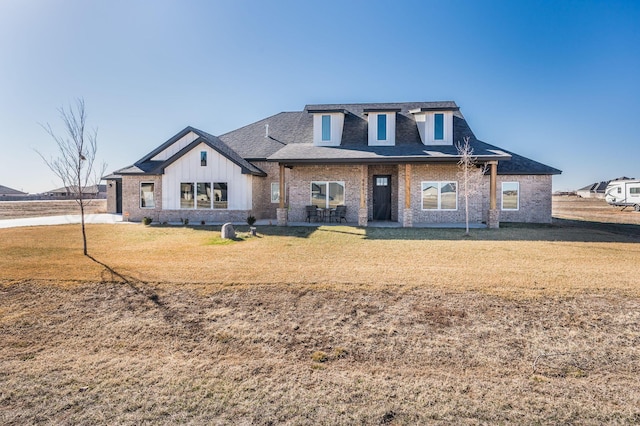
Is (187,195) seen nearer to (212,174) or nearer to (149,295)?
(212,174)

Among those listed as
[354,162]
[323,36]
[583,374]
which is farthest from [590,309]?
[323,36]

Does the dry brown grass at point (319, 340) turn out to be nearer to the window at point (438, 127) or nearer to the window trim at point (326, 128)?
the window at point (438, 127)

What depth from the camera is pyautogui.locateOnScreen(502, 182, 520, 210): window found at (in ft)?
63.6

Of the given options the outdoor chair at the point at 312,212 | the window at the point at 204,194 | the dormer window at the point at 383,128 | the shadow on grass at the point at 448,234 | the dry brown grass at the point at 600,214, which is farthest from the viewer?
the dry brown grass at the point at 600,214

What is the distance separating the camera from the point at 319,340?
488cm

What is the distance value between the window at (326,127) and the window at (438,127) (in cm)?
587

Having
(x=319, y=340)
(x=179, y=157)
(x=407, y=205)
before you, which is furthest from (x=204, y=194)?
(x=319, y=340)

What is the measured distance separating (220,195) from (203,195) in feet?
3.25

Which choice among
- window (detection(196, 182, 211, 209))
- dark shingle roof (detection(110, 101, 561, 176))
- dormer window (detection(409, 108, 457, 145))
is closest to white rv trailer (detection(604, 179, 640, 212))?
dark shingle roof (detection(110, 101, 561, 176))

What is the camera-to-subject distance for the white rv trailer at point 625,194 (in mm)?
31695

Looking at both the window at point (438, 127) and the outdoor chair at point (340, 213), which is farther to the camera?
the window at point (438, 127)

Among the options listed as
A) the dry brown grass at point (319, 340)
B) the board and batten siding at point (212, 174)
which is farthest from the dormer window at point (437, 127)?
the dry brown grass at point (319, 340)

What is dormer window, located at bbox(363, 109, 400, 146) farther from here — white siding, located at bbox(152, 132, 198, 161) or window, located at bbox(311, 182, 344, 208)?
white siding, located at bbox(152, 132, 198, 161)

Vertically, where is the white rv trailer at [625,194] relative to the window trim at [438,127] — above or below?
below
